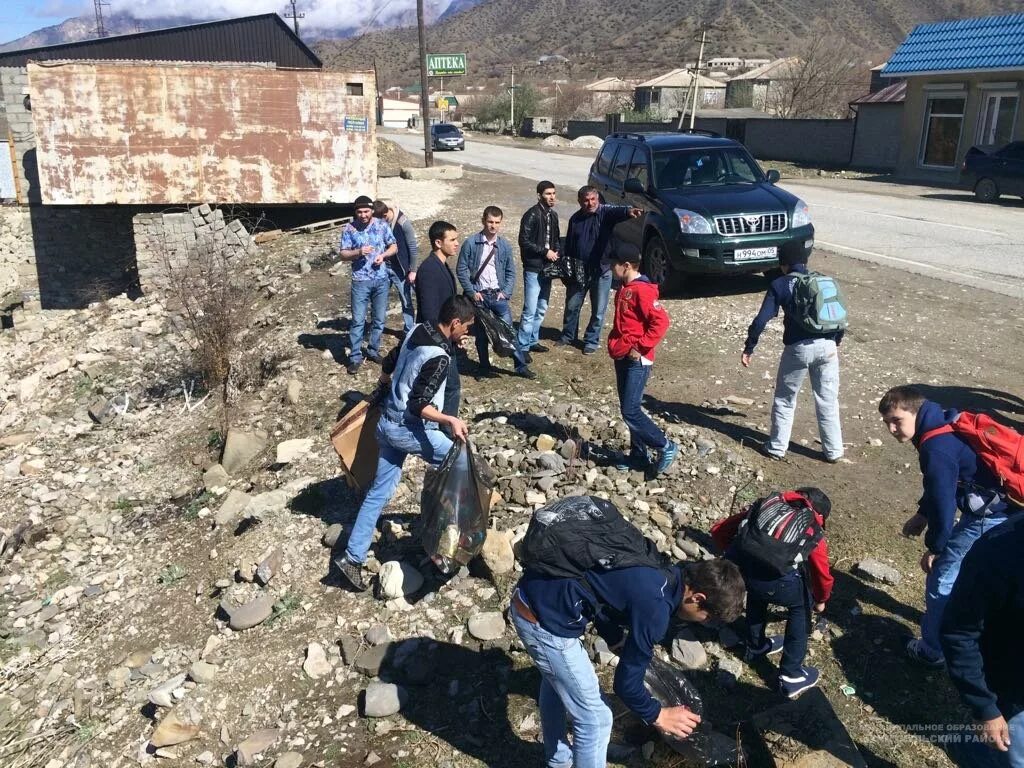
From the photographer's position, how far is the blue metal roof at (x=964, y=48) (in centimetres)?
2244

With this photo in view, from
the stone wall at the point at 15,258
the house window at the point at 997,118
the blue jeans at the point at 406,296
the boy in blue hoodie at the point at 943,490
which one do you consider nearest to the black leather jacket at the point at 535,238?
the blue jeans at the point at 406,296

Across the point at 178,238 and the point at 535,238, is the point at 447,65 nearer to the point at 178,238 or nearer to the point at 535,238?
the point at 178,238

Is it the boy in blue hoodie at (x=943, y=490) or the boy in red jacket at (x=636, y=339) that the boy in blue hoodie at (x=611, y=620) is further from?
the boy in red jacket at (x=636, y=339)

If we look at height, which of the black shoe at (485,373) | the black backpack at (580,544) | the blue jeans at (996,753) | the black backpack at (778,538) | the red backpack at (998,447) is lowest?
the black shoe at (485,373)

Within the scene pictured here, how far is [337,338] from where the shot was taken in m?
8.90

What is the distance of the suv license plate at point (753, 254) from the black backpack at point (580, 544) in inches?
273

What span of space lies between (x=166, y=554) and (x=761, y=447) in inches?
176

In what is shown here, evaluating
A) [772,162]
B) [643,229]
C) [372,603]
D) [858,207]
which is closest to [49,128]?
[643,229]

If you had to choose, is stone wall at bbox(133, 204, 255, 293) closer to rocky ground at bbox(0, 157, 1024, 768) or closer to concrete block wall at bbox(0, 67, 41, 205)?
concrete block wall at bbox(0, 67, 41, 205)

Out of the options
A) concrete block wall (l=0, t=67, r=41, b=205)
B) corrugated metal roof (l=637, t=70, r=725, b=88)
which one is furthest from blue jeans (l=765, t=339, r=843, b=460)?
Answer: corrugated metal roof (l=637, t=70, r=725, b=88)

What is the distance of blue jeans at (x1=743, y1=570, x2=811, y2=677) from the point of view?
11.7 feet

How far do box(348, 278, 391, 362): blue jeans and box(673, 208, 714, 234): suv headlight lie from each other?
3.66 meters

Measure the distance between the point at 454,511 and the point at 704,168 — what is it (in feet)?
24.3

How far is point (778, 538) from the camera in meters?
3.51
